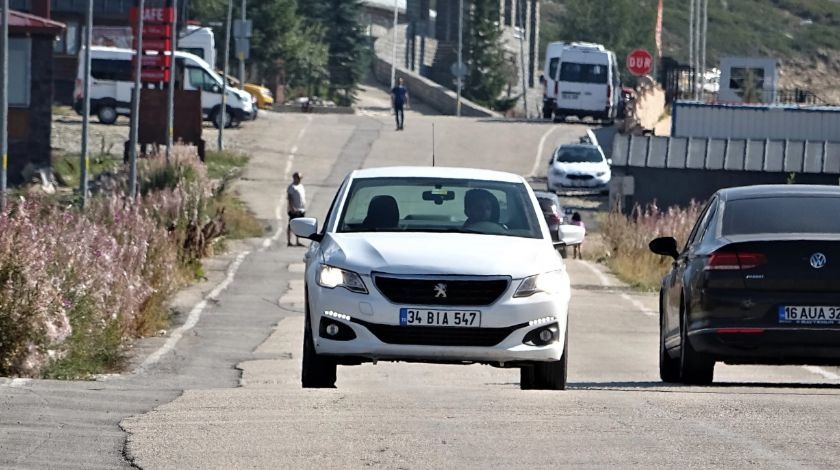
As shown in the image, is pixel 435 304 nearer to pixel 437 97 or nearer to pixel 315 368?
pixel 315 368

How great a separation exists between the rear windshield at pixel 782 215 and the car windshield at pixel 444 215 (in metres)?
1.54

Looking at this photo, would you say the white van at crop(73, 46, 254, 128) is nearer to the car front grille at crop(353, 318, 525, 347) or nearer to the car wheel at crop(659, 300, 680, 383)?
the car wheel at crop(659, 300, 680, 383)

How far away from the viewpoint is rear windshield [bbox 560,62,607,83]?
227 feet

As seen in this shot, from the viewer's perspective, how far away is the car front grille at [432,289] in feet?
40.2

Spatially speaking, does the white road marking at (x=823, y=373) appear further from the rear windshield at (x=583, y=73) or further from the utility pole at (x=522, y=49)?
the utility pole at (x=522, y=49)

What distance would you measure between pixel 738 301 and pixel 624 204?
37.9m

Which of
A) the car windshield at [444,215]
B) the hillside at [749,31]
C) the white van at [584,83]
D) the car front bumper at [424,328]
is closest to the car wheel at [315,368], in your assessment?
Result: the car front bumper at [424,328]

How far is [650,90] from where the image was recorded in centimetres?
6950

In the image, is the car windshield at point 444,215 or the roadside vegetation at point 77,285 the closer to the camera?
the car windshield at point 444,215

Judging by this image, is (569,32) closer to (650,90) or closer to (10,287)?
(650,90)

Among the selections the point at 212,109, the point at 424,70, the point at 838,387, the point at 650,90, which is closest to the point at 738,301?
the point at 838,387

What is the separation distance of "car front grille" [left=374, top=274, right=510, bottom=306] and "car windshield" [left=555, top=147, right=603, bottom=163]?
40996mm

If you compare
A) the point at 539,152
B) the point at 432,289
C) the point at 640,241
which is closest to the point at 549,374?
the point at 432,289

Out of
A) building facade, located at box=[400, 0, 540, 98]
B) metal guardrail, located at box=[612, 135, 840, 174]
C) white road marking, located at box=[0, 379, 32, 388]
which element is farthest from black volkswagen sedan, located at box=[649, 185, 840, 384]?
building facade, located at box=[400, 0, 540, 98]
